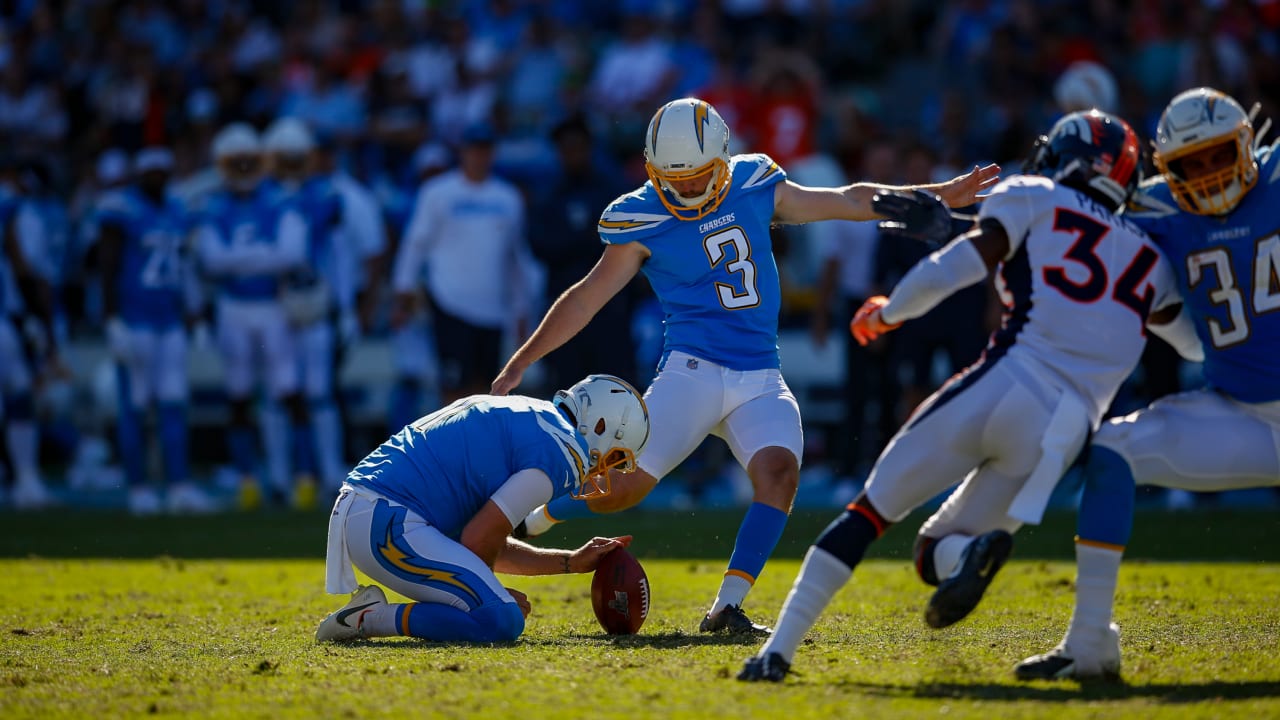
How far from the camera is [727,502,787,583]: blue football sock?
5500 millimetres

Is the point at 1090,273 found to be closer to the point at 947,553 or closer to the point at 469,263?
the point at 947,553

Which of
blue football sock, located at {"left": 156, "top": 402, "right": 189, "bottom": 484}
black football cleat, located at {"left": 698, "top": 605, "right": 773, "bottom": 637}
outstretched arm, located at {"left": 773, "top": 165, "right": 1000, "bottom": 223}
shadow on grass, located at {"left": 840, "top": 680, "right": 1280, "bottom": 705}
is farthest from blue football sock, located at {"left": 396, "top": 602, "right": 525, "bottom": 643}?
blue football sock, located at {"left": 156, "top": 402, "right": 189, "bottom": 484}

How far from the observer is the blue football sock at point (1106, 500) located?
4340 millimetres

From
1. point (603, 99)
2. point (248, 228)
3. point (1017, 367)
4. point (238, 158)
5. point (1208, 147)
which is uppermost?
point (603, 99)

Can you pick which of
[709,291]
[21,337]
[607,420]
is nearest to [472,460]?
[607,420]

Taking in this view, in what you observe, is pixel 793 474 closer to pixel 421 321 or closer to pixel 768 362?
pixel 768 362

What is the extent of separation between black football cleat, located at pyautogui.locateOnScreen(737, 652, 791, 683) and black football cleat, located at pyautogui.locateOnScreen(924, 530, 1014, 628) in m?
0.43

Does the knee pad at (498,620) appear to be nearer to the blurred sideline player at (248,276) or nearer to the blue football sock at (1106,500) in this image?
the blue football sock at (1106,500)

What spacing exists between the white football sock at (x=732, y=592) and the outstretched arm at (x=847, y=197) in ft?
4.72

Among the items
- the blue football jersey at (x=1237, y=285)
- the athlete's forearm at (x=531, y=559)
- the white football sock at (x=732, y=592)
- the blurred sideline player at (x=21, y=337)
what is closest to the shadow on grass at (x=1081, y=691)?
the blue football jersey at (x=1237, y=285)

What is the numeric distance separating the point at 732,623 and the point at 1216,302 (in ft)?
6.34

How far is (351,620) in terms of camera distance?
524cm

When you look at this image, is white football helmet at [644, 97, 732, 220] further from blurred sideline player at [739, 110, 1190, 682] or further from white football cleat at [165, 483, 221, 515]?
white football cleat at [165, 483, 221, 515]

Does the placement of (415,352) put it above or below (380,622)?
above
